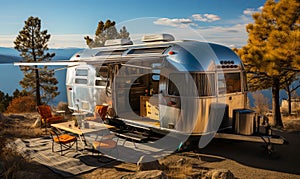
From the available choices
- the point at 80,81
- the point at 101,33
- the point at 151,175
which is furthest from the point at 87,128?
the point at 101,33

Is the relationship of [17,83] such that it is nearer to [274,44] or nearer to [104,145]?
[104,145]

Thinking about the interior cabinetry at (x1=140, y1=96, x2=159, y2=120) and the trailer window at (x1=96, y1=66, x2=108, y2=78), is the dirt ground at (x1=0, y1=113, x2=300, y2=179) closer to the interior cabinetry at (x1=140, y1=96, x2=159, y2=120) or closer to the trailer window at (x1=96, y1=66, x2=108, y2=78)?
the interior cabinetry at (x1=140, y1=96, x2=159, y2=120)

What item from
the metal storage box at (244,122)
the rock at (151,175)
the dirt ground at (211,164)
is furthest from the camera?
the metal storage box at (244,122)

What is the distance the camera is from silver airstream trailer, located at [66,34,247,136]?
6703mm

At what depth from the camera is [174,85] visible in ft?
22.8

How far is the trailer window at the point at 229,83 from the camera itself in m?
7.05

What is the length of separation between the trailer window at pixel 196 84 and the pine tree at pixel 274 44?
3484 mm

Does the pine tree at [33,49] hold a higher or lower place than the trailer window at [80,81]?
higher

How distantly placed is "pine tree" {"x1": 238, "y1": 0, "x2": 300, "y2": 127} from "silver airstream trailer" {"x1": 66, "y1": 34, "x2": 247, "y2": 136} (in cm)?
212

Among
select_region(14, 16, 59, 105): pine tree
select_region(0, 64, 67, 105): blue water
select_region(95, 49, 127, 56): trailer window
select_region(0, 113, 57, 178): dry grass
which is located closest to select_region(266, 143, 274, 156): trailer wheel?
select_region(95, 49, 127, 56): trailer window

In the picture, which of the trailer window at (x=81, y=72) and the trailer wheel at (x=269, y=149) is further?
the trailer window at (x=81, y=72)

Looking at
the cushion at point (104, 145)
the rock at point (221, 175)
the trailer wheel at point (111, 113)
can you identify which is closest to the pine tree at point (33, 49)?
the trailer wheel at point (111, 113)

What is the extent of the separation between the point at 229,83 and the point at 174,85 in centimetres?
151

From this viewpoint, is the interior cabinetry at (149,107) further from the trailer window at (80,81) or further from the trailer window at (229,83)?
the trailer window at (229,83)
